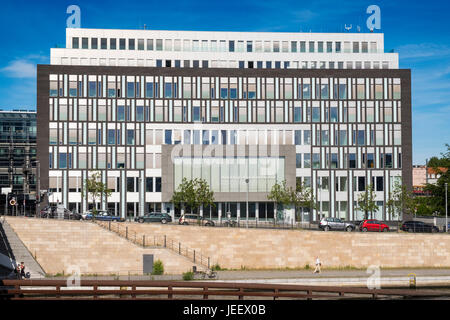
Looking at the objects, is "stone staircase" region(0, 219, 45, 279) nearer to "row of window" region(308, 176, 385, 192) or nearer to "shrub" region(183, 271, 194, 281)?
"shrub" region(183, 271, 194, 281)

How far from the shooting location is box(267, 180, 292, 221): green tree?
2608 inches

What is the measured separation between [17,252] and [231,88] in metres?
40.7

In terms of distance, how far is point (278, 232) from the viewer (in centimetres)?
4741

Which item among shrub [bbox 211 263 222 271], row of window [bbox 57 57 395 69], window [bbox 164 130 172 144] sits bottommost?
shrub [bbox 211 263 222 271]

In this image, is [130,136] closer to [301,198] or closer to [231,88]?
[231,88]

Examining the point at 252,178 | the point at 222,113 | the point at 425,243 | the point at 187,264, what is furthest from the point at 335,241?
the point at 222,113

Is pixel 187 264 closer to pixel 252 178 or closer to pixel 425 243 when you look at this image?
pixel 425 243

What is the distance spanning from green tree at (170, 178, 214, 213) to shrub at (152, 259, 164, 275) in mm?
21642

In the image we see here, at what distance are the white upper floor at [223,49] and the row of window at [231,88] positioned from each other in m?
3.88

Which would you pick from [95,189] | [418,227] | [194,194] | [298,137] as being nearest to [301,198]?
[298,137]

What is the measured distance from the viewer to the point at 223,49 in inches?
3063

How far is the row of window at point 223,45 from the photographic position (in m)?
75.8

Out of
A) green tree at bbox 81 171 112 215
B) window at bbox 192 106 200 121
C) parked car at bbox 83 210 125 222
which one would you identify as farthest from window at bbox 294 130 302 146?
parked car at bbox 83 210 125 222
